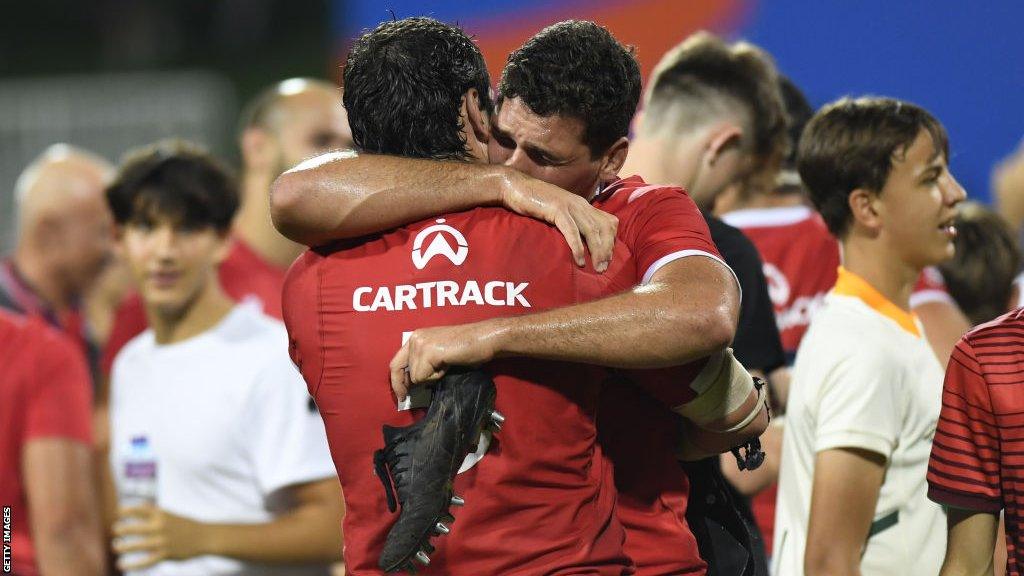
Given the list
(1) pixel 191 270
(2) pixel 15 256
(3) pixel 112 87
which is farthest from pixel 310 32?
(1) pixel 191 270

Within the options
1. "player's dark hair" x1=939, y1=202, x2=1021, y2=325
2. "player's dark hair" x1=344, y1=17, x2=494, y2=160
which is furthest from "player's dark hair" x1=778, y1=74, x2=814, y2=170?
"player's dark hair" x1=344, y1=17, x2=494, y2=160

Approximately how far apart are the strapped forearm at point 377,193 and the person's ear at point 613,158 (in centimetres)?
19

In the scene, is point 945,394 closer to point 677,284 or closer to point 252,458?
point 677,284

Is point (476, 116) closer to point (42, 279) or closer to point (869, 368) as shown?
point (869, 368)

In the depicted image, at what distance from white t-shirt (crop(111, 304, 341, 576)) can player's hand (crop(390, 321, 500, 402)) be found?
1.96m

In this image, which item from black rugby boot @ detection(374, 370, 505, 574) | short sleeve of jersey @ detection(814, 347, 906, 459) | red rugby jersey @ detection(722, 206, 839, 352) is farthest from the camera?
red rugby jersey @ detection(722, 206, 839, 352)

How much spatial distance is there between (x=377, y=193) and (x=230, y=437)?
2006 mm

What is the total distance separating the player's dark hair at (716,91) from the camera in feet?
11.7

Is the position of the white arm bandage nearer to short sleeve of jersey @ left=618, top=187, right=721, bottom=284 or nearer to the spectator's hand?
short sleeve of jersey @ left=618, top=187, right=721, bottom=284

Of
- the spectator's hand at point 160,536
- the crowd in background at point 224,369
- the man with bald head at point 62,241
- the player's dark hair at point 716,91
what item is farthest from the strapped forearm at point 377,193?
the man with bald head at point 62,241

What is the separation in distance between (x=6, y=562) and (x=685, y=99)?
2334mm

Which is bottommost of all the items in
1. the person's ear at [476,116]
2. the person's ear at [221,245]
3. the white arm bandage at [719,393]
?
the person's ear at [221,245]

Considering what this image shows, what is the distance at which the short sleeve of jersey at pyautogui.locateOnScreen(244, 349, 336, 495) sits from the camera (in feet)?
12.9

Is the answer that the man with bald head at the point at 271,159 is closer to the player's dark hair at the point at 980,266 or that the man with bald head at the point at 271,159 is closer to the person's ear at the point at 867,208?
the player's dark hair at the point at 980,266
